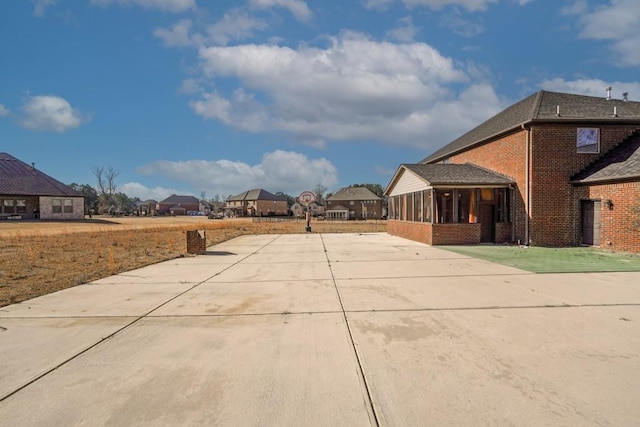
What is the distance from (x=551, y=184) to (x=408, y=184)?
24.0ft

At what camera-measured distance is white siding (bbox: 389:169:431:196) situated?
18.4 meters

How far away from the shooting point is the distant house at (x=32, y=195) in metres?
42.0

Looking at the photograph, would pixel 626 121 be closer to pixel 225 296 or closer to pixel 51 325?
pixel 225 296

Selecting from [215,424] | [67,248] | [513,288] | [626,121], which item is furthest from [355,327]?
[626,121]

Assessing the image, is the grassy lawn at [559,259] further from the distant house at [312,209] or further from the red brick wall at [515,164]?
the distant house at [312,209]

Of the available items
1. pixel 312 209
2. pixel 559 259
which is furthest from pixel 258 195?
pixel 559 259

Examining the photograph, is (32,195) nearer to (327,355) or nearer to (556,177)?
(327,355)

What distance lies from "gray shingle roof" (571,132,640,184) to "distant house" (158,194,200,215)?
114025mm

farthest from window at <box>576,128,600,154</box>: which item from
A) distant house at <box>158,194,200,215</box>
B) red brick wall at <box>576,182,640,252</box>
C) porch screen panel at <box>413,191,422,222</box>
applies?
distant house at <box>158,194,200,215</box>

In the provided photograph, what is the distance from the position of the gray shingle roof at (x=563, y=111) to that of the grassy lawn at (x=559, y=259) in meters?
5.81

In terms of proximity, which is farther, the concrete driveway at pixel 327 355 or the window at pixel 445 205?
the window at pixel 445 205

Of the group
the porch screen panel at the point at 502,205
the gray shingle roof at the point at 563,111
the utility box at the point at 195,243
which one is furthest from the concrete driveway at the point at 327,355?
the gray shingle roof at the point at 563,111

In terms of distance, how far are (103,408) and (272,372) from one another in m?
1.49

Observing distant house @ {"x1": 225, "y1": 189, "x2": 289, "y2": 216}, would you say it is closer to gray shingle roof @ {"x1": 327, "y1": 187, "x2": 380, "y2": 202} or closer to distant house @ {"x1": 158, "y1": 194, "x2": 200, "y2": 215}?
distant house @ {"x1": 158, "y1": 194, "x2": 200, "y2": 215}
